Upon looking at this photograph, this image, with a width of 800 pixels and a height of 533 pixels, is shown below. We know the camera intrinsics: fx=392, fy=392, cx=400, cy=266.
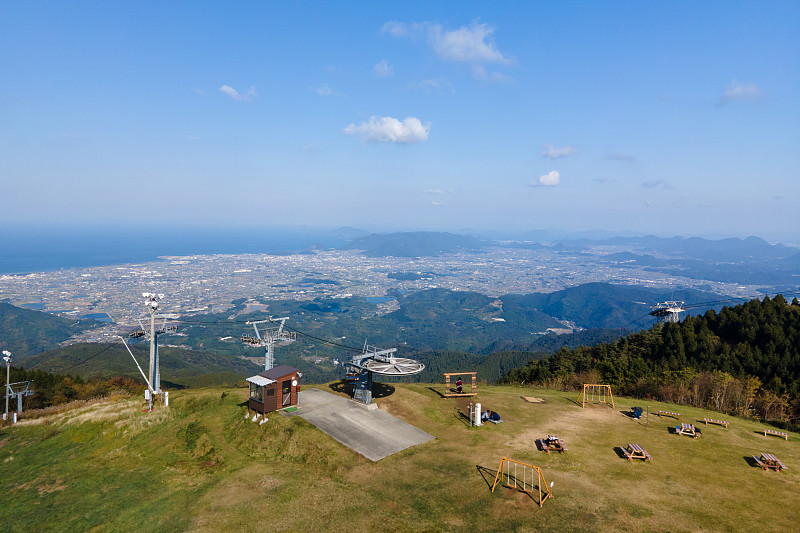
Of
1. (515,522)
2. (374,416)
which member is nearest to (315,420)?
(374,416)

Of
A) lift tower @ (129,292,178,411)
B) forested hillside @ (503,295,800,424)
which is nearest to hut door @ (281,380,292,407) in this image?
lift tower @ (129,292,178,411)

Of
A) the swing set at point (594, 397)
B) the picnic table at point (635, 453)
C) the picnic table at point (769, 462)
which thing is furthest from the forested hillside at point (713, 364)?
the picnic table at point (635, 453)

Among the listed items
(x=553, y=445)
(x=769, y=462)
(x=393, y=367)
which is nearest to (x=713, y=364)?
(x=769, y=462)

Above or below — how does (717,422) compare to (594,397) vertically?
above

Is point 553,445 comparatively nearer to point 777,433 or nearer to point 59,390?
point 777,433

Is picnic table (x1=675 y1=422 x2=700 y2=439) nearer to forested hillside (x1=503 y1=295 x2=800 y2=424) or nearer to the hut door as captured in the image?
forested hillside (x1=503 y1=295 x2=800 y2=424)

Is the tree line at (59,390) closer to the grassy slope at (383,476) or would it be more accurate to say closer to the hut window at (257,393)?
the grassy slope at (383,476)
